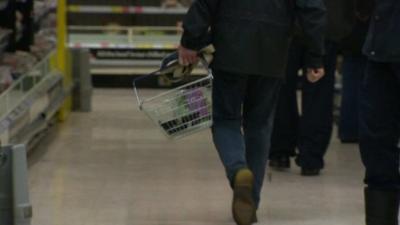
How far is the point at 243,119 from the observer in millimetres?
4547

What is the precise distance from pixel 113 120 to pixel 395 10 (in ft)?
14.6

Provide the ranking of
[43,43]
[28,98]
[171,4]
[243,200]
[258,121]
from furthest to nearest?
[171,4], [43,43], [28,98], [258,121], [243,200]

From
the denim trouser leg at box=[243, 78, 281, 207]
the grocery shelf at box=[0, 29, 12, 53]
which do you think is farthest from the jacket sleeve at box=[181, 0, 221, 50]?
the grocery shelf at box=[0, 29, 12, 53]

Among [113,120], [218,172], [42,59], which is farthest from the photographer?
[113,120]

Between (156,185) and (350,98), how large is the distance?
212 cm

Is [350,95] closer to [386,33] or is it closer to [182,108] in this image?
[182,108]

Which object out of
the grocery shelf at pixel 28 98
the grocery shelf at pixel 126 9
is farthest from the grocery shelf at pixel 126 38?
the grocery shelf at pixel 28 98

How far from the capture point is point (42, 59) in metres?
7.06

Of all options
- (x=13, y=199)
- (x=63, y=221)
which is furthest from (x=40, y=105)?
(x=13, y=199)

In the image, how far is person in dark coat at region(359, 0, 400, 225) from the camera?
3.79 metres

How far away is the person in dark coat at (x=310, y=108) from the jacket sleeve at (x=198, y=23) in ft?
4.26

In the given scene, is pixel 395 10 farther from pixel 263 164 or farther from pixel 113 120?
pixel 113 120

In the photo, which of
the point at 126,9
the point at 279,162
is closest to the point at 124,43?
the point at 126,9

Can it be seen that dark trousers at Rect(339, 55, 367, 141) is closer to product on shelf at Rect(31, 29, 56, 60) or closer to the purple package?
product on shelf at Rect(31, 29, 56, 60)
